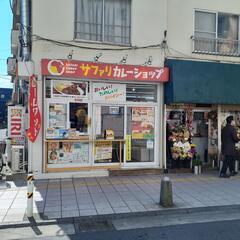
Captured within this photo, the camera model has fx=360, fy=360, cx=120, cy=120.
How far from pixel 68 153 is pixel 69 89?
2003 millimetres

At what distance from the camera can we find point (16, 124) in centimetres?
1173

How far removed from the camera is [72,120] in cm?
1131

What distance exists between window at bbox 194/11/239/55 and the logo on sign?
480cm

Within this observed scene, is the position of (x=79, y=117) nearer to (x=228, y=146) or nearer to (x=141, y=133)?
(x=141, y=133)

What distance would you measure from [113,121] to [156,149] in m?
1.77

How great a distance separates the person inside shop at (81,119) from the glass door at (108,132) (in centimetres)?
35

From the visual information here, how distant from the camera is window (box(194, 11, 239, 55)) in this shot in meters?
12.7

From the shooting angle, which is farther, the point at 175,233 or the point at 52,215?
the point at 52,215

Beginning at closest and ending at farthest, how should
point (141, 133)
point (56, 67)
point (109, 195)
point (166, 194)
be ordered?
point (166, 194), point (109, 195), point (56, 67), point (141, 133)

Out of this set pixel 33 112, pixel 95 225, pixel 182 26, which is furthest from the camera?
pixel 182 26

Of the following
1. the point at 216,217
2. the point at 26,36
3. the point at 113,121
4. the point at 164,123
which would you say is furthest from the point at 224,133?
the point at 26,36

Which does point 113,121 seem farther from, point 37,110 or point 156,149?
point 37,110

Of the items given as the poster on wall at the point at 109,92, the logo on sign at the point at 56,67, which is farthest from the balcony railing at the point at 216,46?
the logo on sign at the point at 56,67

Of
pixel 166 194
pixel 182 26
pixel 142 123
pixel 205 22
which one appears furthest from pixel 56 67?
pixel 205 22
